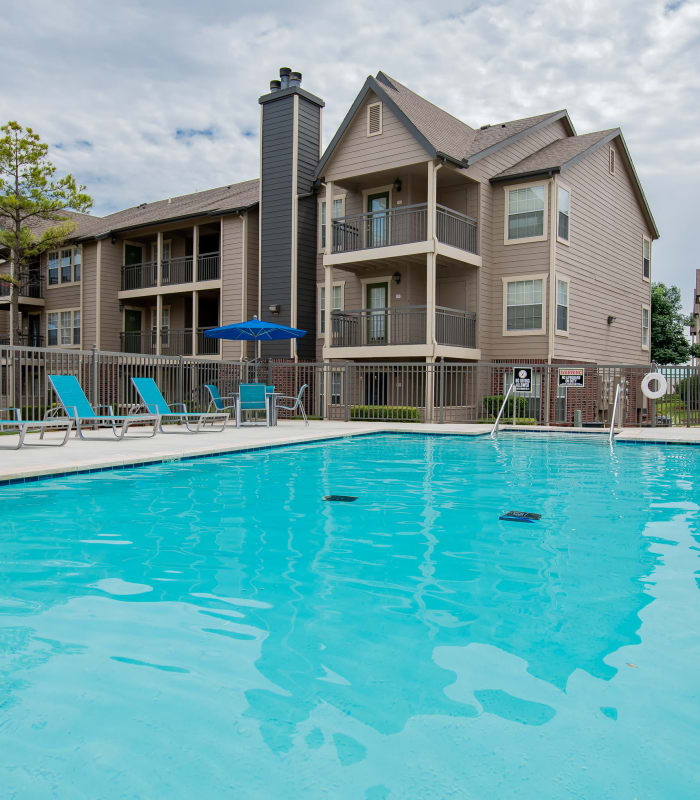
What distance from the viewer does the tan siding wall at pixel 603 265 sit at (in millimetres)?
20422

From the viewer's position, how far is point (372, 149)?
64.4ft

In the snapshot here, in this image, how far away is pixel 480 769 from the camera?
204 cm

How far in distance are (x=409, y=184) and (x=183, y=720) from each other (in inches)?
780

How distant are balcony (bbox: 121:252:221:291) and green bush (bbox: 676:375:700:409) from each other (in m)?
15.4

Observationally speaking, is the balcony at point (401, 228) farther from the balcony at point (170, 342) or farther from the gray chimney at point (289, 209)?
the balcony at point (170, 342)

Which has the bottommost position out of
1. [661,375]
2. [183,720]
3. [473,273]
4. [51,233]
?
[183,720]

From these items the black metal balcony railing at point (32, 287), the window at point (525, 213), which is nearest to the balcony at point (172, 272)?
the black metal balcony railing at point (32, 287)

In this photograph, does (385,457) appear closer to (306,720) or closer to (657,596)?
(657,596)

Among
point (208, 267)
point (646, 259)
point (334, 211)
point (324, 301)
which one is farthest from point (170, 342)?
point (646, 259)

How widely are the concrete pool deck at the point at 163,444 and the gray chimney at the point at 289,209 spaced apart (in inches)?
314

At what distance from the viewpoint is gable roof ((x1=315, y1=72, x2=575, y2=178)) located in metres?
18.6

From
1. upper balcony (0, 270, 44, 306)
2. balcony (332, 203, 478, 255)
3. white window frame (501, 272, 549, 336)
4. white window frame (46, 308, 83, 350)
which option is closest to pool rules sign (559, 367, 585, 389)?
white window frame (501, 272, 549, 336)

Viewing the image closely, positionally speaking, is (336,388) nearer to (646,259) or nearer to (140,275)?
(140,275)

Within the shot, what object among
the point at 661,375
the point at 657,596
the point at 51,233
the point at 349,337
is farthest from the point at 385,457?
the point at 51,233
